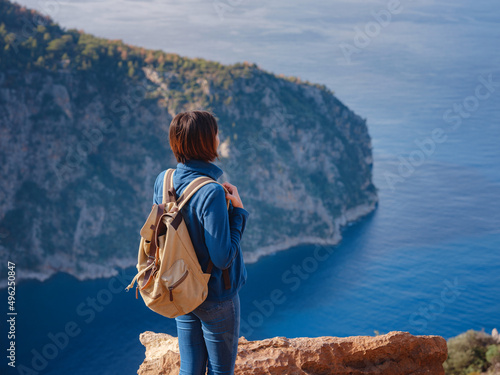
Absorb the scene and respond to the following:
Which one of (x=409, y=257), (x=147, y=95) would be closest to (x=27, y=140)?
(x=147, y=95)

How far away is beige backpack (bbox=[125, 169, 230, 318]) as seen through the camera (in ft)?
9.30

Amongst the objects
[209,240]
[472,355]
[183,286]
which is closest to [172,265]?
[183,286]

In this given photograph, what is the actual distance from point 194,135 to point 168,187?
41cm

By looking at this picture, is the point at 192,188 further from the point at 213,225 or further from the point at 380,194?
the point at 380,194

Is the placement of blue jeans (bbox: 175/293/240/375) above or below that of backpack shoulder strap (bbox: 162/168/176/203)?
below

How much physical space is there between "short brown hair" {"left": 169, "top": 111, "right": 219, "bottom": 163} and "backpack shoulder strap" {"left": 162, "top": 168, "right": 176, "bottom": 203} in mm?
186

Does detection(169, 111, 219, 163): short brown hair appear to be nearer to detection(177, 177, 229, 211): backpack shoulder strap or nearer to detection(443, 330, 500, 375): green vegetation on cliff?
detection(177, 177, 229, 211): backpack shoulder strap

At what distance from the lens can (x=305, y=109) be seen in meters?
58.8

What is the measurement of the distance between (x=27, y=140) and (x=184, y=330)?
48610 mm

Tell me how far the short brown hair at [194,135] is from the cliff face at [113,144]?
4572 cm

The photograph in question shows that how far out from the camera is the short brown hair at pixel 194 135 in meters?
2.85

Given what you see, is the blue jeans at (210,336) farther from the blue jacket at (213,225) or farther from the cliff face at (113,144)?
the cliff face at (113,144)

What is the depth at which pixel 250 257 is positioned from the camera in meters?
51.0

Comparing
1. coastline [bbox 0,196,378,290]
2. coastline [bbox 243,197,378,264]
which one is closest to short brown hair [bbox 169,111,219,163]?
coastline [bbox 0,196,378,290]
